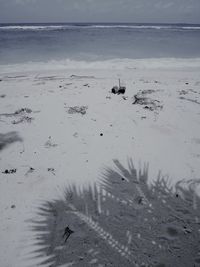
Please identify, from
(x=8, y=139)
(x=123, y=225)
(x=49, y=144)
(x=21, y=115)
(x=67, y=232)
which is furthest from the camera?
(x=21, y=115)

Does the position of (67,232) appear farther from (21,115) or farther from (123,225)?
(21,115)

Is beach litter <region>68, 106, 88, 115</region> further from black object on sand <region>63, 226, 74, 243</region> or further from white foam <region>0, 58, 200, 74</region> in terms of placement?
white foam <region>0, 58, 200, 74</region>

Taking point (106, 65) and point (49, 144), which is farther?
point (106, 65)

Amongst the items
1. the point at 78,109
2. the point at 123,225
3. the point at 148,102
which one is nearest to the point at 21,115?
the point at 78,109

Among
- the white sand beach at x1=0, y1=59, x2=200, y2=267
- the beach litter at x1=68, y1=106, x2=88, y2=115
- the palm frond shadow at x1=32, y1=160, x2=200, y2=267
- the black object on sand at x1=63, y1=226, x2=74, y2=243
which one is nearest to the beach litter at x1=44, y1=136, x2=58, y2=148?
the white sand beach at x1=0, y1=59, x2=200, y2=267

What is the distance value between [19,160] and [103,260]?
254 centimetres

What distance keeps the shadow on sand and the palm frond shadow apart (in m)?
2.01

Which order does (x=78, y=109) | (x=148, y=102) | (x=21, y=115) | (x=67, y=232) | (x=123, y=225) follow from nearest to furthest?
1. (x=67, y=232)
2. (x=123, y=225)
3. (x=21, y=115)
4. (x=78, y=109)
5. (x=148, y=102)

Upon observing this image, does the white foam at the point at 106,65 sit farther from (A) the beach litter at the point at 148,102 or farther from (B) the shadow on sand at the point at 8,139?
(B) the shadow on sand at the point at 8,139

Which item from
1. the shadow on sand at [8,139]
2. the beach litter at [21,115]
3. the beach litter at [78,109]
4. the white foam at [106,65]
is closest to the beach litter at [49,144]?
the shadow on sand at [8,139]

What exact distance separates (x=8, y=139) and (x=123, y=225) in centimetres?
329

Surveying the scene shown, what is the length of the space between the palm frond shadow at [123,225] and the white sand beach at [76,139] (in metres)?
0.22

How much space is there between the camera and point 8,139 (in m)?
4.96

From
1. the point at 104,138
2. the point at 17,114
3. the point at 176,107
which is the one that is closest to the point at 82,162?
the point at 104,138
